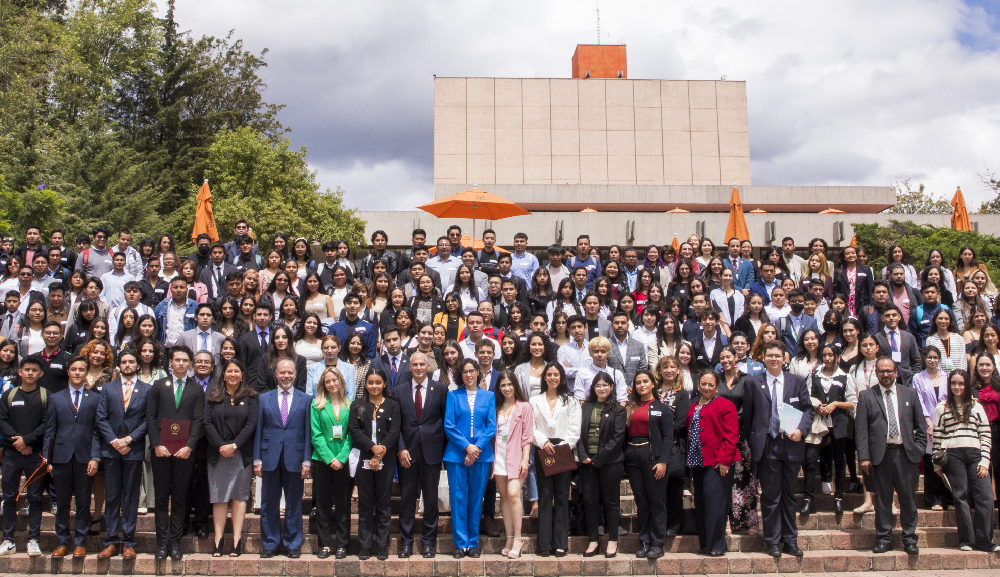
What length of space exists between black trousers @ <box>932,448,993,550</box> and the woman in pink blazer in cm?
435

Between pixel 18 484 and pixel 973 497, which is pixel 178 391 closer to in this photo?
pixel 18 484

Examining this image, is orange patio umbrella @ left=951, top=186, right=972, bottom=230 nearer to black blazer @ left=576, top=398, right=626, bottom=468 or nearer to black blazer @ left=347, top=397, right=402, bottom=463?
black blazer @ left=576, top=398, right=626, bottom=468

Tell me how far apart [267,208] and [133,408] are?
Answer: 68.2 feet

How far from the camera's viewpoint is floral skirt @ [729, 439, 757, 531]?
727cm

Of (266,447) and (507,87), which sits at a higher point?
(507,87)

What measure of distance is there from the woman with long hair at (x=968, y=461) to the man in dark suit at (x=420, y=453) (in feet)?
16.9

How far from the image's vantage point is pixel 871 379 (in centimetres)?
760

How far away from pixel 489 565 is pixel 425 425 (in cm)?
144

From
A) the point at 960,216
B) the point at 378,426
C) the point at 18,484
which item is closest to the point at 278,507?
the point at 378,426

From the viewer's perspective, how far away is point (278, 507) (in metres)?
6.96

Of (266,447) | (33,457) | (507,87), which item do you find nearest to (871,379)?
(266,447)

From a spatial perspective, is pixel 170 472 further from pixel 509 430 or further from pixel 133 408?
pixel 509 430

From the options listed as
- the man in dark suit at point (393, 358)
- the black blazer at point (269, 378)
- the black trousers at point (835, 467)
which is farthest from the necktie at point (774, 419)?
the black blazer at point (269, 378)

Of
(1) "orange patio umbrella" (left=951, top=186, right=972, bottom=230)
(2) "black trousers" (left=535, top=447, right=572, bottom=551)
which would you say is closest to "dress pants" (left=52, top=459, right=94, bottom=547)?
(2) "black trousers" (left=535, top=447, right=572, bottom=551)
